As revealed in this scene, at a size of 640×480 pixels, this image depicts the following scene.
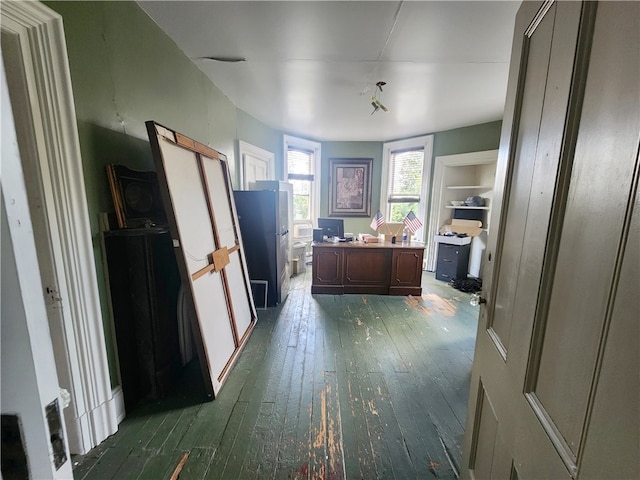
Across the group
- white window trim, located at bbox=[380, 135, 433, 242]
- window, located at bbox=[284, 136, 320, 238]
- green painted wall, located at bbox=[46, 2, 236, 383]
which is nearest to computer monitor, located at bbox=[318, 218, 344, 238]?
window, located at bbox=[284, 136, 320, 238]

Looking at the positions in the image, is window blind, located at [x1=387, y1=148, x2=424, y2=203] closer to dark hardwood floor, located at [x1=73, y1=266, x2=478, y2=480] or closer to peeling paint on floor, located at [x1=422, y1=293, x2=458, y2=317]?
peeling paint on floor, located at [x1=422, y1=293, x2=458, y2=317]

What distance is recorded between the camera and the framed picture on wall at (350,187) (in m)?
5.44

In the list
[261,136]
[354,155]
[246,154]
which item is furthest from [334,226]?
[354,155]

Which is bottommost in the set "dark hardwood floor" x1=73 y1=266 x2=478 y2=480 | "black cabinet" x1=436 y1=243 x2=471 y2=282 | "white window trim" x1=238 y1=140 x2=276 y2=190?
"dark hardwood floor" x1=73 y1=266 x2=478 y2=480

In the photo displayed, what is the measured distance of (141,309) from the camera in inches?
64.2

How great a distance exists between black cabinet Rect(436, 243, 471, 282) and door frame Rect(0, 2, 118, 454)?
177 inches


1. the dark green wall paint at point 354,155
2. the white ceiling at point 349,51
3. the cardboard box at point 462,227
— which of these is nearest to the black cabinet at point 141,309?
the white ceiling at point 349,51

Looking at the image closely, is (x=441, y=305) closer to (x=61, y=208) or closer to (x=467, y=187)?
(x=467, y=187)

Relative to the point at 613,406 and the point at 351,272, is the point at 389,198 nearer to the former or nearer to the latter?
the point at 351,272

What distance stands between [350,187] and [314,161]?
91cm

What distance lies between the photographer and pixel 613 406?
0.42m

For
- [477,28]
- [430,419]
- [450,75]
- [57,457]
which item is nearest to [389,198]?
[450,75]

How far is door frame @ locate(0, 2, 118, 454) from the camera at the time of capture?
1.08 metres

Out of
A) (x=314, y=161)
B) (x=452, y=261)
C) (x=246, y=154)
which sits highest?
(x=314, y=161)
